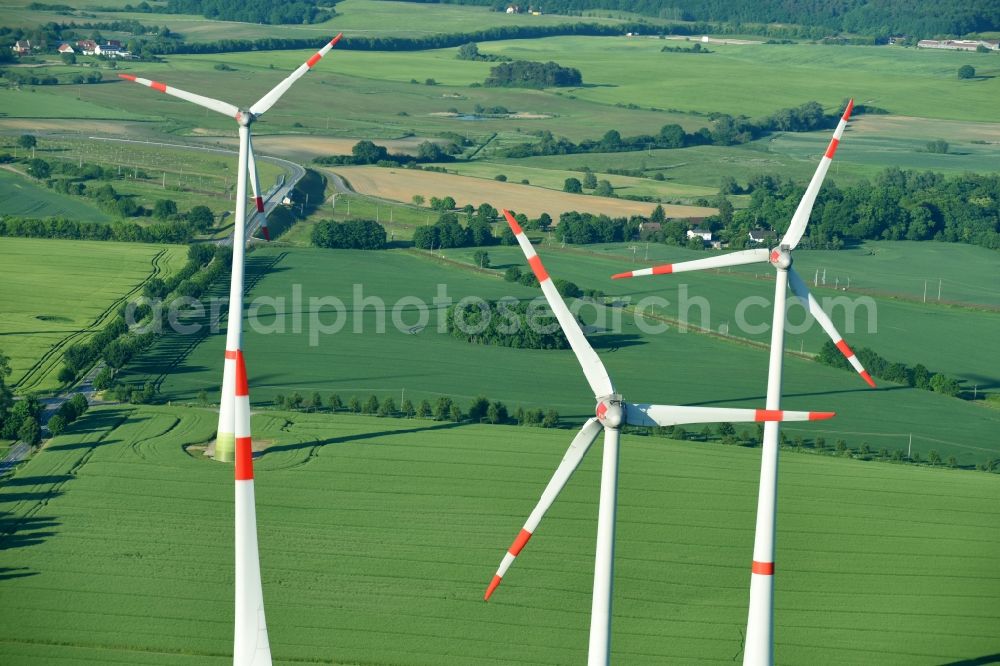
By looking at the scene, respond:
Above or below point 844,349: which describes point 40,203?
below

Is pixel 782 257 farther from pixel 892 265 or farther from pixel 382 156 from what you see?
pixel 382 156

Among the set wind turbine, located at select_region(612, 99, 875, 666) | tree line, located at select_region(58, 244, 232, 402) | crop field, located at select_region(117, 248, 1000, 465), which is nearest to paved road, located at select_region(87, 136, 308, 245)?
tree line, located at select_region(58, 244, 232, 402)

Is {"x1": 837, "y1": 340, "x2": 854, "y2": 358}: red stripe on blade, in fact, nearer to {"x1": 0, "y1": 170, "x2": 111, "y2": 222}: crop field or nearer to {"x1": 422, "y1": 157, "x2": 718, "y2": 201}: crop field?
{"x1": 0, "y1": 170, "x2": 111, "y2": 222}: crop field

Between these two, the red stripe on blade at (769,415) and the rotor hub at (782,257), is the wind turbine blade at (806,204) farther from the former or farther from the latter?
the red stripe on blade at (769,415)

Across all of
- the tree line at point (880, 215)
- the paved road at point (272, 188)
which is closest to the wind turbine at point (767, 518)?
the paved road at point (272, 188)

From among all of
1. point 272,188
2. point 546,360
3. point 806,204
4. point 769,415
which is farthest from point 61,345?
point 769,415

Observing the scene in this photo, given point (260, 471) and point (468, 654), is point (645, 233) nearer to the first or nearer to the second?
point (260, 471)
